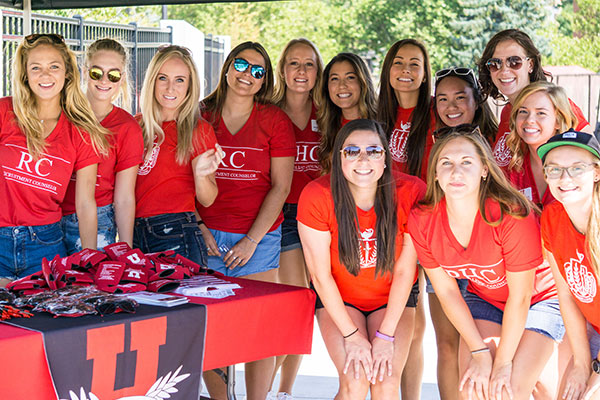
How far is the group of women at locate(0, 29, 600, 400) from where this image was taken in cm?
308

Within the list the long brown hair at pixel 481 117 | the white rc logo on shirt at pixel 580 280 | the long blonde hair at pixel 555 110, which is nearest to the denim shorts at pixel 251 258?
the long brown hair at pixel 481 117

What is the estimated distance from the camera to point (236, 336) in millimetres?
2859

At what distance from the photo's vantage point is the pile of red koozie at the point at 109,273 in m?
2.86

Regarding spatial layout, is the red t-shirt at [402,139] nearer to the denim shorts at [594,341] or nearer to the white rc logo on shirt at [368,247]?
the white rc logo on shirt at [368,247]

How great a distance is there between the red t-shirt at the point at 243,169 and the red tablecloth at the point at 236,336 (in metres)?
0.81

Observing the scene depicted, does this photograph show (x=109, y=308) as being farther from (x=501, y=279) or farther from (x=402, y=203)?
(x=501, y=279)

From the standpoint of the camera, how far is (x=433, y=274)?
10.7ft

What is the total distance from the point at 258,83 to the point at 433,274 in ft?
4.86

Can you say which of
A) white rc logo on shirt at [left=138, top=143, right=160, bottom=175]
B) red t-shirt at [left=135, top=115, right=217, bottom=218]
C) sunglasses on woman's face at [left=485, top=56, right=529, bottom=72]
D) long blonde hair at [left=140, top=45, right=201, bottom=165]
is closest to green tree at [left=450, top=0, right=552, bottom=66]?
sunglasses on woman's face at [left=485, top=56, right=529, bottom=72]

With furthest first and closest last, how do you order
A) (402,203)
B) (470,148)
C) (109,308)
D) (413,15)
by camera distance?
(413,15), (402,203), (470,148), (109,308)

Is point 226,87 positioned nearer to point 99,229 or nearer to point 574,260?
point 99,229

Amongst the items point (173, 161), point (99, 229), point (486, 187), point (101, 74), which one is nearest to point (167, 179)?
point (173, 161)

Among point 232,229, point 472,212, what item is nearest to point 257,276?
point 232,229

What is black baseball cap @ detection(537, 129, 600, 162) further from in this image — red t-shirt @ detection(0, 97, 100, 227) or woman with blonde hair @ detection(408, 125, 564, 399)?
red t-shirt @ detection(0, 97, 100, 227)
